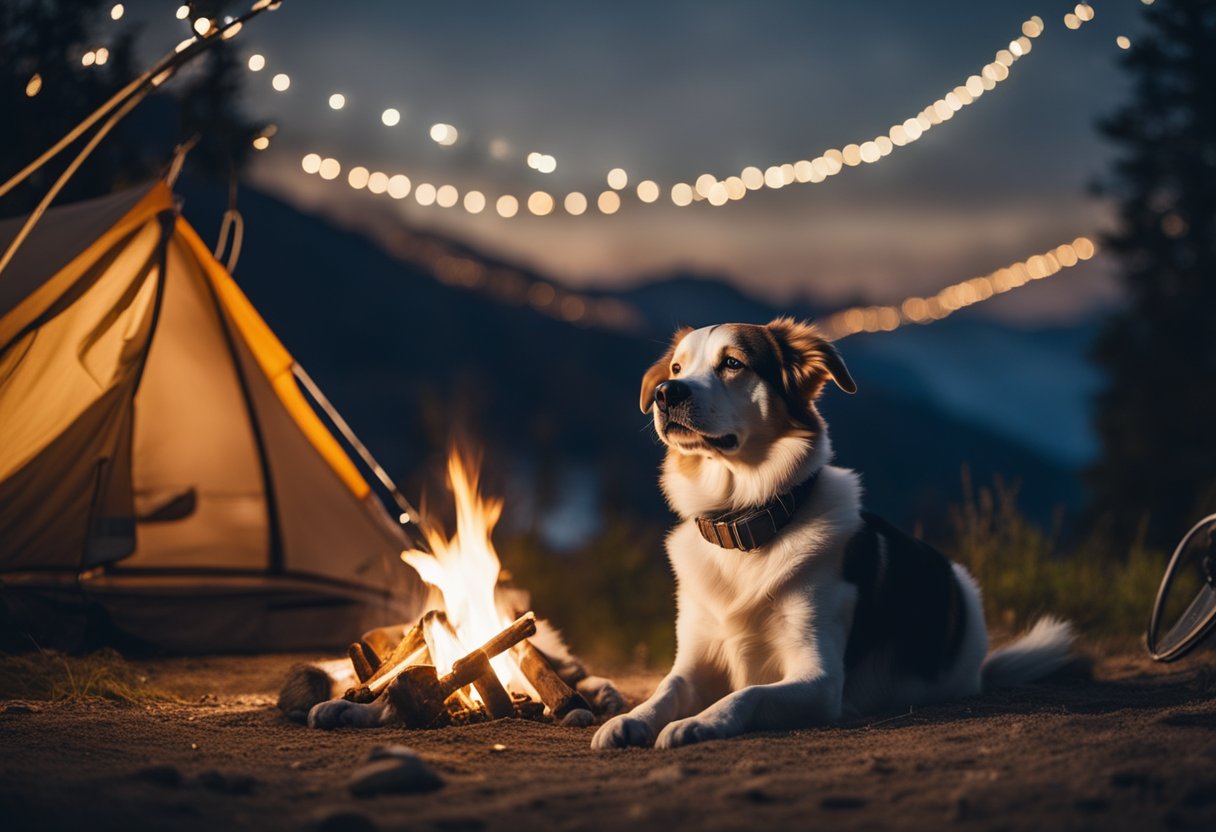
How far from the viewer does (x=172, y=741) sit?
309 cm

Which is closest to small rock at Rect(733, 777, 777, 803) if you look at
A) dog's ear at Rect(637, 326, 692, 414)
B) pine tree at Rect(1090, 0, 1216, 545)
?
dog's ear at Rect(637, 326, 692, 414)

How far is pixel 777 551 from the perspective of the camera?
3.41 metres

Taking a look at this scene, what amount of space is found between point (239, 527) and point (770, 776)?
4.42 meters

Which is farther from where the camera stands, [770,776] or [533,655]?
[533,655]

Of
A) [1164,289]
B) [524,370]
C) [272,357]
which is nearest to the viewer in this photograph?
[272,357]

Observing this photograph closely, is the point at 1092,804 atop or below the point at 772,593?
below

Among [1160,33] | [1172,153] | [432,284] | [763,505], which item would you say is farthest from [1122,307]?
[432,284]

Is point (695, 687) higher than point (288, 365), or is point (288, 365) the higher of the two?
point (288, 365)

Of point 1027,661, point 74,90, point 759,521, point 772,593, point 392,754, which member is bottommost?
point 1027,661

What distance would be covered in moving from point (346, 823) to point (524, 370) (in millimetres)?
67999

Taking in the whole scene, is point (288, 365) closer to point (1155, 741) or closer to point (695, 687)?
point (695, 687)

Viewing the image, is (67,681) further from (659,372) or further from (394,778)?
(659,372)

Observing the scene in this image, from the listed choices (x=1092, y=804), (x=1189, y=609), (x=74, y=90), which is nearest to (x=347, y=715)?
(x=1092, y=804)

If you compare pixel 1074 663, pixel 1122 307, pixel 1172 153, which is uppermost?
pixel 1172 153
